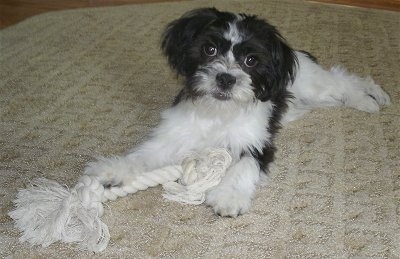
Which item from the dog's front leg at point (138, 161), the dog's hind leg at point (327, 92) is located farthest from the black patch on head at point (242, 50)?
the dog's hind leg at point (327, 92)

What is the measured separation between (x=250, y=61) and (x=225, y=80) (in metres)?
0.16

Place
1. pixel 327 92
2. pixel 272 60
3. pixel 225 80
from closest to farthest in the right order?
1. pixel 225 80
2. pixel 272 60
3. pixel 327 92

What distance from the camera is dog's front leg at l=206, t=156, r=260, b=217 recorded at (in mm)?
1759

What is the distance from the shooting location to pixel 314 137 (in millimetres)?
2375

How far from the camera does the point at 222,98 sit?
6.42ft

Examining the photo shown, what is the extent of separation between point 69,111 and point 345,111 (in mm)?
1432

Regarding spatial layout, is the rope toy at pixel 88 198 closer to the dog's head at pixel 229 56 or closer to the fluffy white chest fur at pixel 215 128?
the fluffy white chest fur at pixel 215 128

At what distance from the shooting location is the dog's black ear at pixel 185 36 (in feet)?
6.75

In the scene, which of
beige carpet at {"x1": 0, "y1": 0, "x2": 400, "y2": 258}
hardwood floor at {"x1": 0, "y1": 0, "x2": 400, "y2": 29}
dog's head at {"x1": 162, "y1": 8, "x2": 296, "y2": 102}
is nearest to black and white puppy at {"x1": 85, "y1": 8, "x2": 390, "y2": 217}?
dog's head at {"x1": 162, "y1": 8, "x2": 296, "y2": 102}

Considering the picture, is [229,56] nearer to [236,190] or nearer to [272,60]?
[272,60]

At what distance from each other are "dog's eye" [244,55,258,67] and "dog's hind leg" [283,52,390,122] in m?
A: 0.69

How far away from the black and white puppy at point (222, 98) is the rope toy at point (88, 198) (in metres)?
0.06

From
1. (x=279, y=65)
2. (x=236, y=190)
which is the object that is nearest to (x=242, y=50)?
(x=279, y=65)

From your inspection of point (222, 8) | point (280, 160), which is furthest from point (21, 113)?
point (222, 8)
